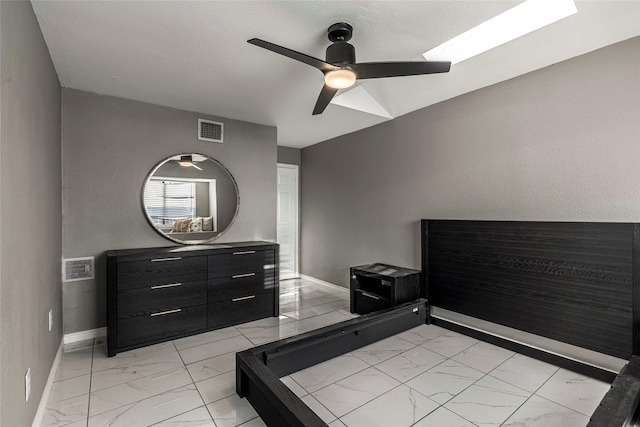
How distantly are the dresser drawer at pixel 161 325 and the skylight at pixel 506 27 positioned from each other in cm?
331

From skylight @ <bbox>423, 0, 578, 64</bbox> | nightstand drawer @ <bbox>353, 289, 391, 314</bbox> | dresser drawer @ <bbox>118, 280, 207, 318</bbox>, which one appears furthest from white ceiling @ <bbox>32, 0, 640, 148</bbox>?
nightstand drawer @ <bbox>353, 289, 391, 314</bbox>

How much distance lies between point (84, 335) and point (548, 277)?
432cm

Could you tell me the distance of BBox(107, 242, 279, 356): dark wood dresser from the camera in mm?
2742

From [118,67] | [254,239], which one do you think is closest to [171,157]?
[118,67]

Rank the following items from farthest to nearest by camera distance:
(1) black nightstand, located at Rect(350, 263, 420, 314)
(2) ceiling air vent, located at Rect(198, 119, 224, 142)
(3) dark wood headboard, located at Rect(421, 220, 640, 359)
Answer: (2) ceiling air vent, located at Rect(198, 119, 224, 142) → (1) black nightstand, located at Rect(350, 263, 420, 314) → (3) dark wood headboard, located at Rect(421, 220, 640, 359)

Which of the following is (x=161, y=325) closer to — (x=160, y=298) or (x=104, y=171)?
(x=160, y=298)

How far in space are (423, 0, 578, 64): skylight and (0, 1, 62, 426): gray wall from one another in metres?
2.76

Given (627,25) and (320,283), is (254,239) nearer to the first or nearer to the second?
(320,283)

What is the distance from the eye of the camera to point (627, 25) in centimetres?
209

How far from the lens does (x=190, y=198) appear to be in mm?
3547

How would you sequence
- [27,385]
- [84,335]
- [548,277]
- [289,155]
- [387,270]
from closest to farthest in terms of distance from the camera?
1. [27,385]
2. [548,277]
3. [84,335]
4. [387,270]
5. [289,155]

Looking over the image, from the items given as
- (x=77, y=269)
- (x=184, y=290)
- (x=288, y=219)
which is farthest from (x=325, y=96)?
(x=288, y=219)

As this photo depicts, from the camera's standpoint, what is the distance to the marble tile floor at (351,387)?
1.86m

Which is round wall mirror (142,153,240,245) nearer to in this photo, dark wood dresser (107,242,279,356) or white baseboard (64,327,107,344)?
dark wood dresser (107,242,279,356)
